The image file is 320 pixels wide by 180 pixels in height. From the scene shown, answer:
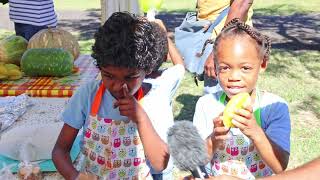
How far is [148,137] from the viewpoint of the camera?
75.3 inches

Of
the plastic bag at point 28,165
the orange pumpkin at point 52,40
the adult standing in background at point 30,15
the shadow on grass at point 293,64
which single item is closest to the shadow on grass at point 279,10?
the shadow on grass at point 293,64

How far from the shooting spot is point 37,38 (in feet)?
13.5

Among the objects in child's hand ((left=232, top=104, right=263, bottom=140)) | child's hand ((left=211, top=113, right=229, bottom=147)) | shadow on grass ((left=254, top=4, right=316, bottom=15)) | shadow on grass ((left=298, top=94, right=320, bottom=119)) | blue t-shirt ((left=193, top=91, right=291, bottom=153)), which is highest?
child's hand ((left=232, top=104, right=263, bottom=140))

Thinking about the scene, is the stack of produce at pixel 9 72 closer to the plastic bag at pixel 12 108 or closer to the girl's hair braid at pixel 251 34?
the plastic bag at pixel 12 108

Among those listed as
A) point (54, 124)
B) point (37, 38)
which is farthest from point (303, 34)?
point (54, 124)

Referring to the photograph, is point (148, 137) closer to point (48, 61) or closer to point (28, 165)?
point (28, 165)

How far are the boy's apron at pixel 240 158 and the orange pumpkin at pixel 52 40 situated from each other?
2.63 m

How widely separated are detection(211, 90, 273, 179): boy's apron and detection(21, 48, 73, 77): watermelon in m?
2.29

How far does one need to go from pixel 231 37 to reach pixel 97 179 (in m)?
0.87

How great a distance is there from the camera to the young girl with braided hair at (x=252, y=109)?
179cm

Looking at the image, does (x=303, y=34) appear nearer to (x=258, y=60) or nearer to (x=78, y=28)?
(x=78, y=28)

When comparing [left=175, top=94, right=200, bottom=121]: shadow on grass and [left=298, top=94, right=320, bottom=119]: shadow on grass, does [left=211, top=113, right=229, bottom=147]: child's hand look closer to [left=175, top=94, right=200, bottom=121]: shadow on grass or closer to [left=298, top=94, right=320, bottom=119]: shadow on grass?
[left=175, top=94, right=200, bottom=121]: shadow on grass

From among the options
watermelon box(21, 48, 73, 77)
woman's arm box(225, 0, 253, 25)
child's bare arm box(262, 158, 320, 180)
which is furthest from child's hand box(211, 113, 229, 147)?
watermelon box(21, 48, 73, 77)

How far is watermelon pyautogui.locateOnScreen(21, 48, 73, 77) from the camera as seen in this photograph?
3871 mm
